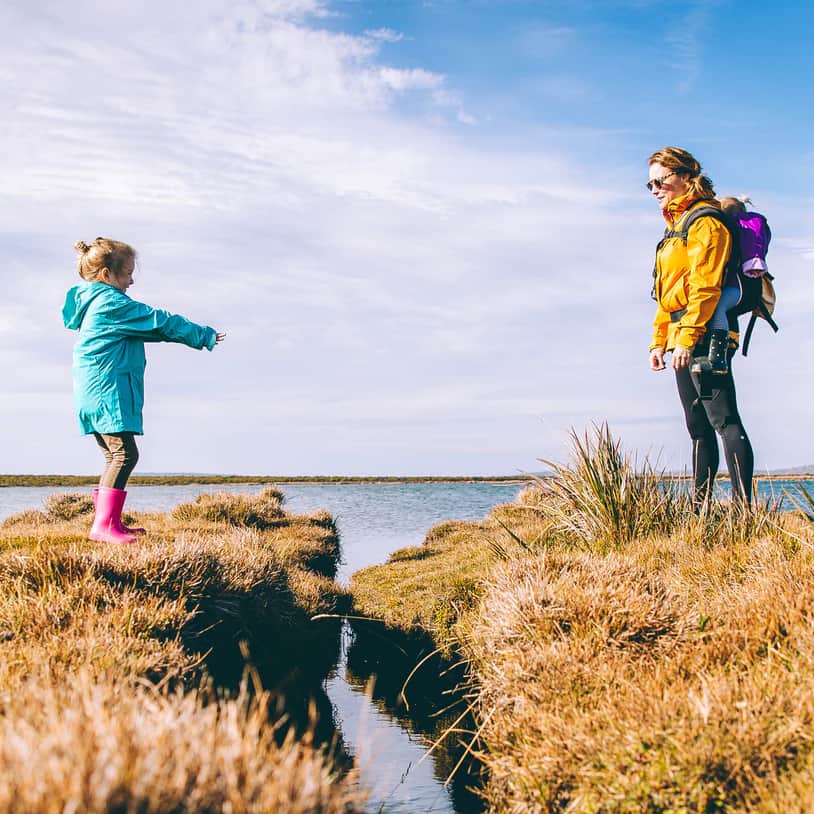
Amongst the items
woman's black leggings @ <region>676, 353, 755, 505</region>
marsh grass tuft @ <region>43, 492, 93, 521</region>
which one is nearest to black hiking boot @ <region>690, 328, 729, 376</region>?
woman's black leggings @ <region>676, 353, 755, 505</region>

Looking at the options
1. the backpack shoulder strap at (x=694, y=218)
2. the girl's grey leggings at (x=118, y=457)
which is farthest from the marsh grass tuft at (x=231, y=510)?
the backpack shoulder strap at (x=694, y=218)

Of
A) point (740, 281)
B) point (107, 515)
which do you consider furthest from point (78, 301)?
point (740, 281)

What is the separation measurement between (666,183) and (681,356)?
161cm

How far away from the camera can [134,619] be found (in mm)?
4383

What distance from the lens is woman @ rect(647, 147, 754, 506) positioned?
232 inches

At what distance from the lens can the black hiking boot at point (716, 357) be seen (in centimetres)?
591

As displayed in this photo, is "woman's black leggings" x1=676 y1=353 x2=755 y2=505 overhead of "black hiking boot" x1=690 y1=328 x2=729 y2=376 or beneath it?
beneath

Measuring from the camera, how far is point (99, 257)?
687cm

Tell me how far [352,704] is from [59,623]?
241 centimetres

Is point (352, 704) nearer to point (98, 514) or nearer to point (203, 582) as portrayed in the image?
point (203, 582)

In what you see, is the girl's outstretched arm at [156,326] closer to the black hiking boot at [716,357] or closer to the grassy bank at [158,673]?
the grassy bank at [158,673]

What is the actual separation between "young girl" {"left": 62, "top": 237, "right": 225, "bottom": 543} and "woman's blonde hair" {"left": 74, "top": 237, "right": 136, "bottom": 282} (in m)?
0.01

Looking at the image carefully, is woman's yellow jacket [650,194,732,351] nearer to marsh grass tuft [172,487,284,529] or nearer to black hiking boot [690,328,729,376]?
black hiking boot [690,328,729,376]

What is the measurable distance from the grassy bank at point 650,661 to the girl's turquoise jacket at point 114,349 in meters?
3.48
